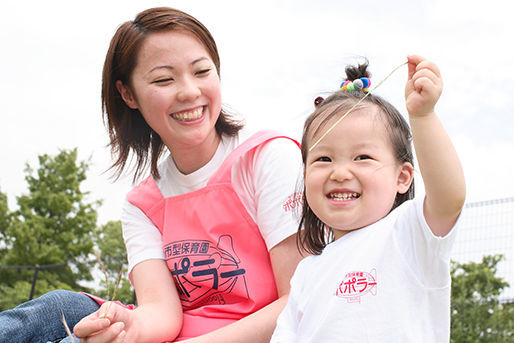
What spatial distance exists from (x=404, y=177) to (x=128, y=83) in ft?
3.85

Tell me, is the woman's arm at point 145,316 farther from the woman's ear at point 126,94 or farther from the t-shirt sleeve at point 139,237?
the woman's ear at point 126,94

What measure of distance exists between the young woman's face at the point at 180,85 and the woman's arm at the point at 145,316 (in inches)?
19.7

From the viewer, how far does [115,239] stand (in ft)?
47.1

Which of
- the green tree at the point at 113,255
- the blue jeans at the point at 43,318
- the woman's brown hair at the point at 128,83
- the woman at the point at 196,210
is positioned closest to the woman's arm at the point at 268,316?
the woman at the point at 196,210

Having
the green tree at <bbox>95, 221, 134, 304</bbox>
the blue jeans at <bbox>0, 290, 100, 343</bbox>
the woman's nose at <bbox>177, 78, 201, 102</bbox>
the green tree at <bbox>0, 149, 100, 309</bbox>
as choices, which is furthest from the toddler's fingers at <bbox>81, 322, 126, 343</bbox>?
the green tree at <bbox>0, 149, 100, 309</bbox>

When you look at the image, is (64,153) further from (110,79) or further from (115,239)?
(110,79)

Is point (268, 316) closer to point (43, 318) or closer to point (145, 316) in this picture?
point (145, 316)

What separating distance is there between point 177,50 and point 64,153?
1363 centimetres

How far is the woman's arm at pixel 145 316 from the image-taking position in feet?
6.01

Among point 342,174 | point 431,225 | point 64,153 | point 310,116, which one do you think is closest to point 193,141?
point 310,116

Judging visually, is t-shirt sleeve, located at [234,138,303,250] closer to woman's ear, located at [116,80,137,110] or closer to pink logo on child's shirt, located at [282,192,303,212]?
pink logo on child's shirt, located at [282,192,303,212]

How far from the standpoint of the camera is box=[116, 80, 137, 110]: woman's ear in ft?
7.75

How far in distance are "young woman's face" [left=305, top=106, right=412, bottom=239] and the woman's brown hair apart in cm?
84

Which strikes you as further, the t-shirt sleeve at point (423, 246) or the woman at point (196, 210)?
the woman at point (196, 210)
